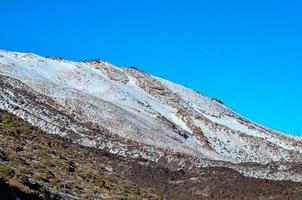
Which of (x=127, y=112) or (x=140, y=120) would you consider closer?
(x=140, y=120)

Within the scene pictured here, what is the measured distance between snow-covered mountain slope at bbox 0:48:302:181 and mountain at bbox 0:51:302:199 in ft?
0.41

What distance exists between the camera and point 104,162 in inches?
1806

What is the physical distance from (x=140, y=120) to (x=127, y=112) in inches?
103

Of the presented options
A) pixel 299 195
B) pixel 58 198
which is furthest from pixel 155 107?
pixel 58 198

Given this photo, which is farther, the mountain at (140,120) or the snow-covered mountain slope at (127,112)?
the snow-covered mountain slope at (127,112)

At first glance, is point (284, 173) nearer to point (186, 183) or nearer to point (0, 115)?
point (186, 183)

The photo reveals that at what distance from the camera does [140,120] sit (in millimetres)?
74125

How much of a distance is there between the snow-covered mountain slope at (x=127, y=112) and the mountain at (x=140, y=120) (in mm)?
124

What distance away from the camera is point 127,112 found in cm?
7575

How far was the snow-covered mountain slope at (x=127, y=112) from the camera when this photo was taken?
5928 cm

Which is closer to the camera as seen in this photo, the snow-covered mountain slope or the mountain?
the mountain

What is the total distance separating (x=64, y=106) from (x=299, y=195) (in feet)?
131

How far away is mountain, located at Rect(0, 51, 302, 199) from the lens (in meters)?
51.5

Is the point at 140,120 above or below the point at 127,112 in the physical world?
below
